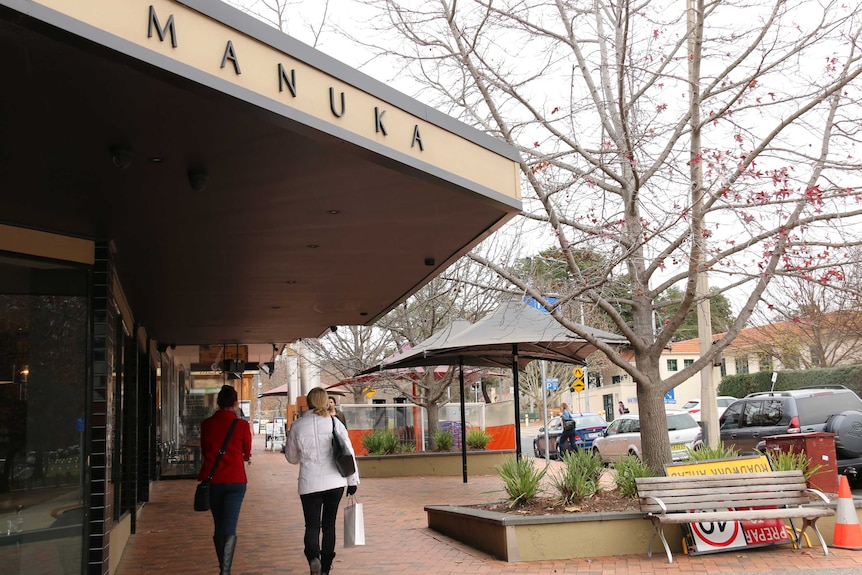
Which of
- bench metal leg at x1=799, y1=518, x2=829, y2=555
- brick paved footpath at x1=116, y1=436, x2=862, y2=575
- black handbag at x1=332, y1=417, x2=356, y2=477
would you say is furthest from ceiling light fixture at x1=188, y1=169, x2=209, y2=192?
bench metal leg at x1=799, y1=518, x2=829, y2=555

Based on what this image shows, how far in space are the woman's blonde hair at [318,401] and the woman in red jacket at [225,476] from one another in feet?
2.05

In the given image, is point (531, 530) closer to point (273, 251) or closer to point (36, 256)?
point (273, 251)

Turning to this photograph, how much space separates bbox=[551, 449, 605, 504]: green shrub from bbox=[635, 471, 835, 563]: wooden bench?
916 mm

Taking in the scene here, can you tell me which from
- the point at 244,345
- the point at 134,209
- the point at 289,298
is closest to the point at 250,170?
the point at 134,209

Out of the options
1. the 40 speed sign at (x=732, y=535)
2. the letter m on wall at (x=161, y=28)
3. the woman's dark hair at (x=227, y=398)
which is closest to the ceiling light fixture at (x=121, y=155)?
the letter m on wall at (x=161, y=28)

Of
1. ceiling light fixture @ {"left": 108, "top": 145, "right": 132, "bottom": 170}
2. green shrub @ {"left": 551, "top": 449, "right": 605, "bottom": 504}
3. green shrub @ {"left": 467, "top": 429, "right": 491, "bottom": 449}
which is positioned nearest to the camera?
ceiling light fixture @ {"left": 108, "top": 145, "right": 132, "bottom": 170}

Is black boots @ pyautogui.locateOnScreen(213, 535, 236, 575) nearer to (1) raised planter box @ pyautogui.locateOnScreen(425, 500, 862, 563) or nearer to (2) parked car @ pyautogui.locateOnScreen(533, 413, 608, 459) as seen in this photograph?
(1) raised planter box @ pyautogui.locateOnScreen(425, 500, 862, 563)

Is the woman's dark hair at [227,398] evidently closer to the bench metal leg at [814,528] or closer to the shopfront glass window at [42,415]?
the shopfront glass window at [42,415]

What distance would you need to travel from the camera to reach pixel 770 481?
859cm

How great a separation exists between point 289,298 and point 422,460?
8.92m

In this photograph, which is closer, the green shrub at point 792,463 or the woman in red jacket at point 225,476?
the woman in red jacket at point 225,476

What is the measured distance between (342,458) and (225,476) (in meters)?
1.01

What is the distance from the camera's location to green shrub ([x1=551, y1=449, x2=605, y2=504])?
30.3ft

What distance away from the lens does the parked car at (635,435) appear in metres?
20.8
